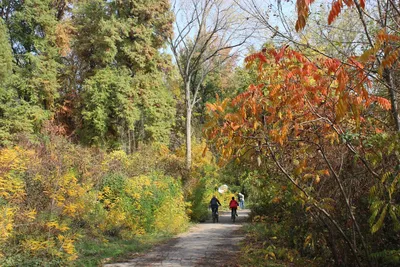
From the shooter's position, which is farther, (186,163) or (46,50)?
(46,50)

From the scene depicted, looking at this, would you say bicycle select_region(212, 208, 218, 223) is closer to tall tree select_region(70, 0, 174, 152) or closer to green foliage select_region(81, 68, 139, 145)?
tall tree select_region(70, 0, 174, 152)

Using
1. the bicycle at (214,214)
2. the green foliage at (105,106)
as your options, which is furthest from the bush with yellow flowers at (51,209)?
the green foliage at (105,106)

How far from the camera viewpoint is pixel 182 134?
33.2 meters

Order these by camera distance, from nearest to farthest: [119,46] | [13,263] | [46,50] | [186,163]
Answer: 1. [13,263]
2. [186,163]
3. [46,50]
4. [119,46]

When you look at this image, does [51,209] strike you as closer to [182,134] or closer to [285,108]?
[285,108]

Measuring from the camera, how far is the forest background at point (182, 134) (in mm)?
4984

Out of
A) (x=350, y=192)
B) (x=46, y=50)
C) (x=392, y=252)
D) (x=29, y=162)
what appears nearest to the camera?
(x=392, y=252)

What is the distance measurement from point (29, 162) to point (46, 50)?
1725 cm

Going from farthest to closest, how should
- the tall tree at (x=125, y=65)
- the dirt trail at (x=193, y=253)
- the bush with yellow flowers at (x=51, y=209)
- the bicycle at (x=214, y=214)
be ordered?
the tall tree at (x=125, y=65)
the bicycle at (x=214, y=214)
the dirt trail at (x=193, y=253)
the bush with yellow flowers at (x=51, y=209)

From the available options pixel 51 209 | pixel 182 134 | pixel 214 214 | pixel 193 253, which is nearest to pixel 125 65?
pixel 182 134

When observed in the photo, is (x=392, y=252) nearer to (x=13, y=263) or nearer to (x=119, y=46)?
(x=13, y=263)

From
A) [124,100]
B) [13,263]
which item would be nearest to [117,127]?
[124,100]

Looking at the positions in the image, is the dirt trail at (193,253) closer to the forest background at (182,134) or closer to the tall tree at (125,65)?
the forest background at (182,134)

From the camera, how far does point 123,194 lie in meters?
13.3
